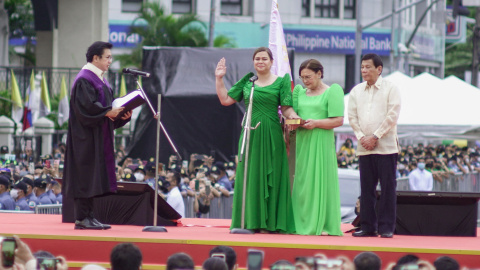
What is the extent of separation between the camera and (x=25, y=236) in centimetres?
903

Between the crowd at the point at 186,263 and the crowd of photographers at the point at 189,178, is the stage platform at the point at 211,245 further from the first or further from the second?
the crowd of photographers at the point at 189,178

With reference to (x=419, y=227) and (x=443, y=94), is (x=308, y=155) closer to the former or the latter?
(x=419, y=227)

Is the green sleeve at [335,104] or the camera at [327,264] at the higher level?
the green sleeve at [335,104]

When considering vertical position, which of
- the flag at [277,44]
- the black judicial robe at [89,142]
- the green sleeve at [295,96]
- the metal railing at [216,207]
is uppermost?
the flag at [277,44]

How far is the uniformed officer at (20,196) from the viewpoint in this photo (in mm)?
14430

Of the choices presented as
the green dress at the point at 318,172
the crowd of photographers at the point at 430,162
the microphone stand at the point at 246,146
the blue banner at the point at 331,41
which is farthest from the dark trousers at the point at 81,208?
the blue banner at the point at 331,41

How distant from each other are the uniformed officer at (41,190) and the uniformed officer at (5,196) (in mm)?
530

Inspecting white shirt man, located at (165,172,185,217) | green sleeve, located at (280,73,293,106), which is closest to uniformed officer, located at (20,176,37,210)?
white shirt man, located at (165,172,185,217)

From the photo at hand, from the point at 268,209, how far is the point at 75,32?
20377mm

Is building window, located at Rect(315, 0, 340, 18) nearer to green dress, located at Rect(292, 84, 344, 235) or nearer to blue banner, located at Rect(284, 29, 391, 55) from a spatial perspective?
blue banner, located at Rect(284, 29, 391, 55)

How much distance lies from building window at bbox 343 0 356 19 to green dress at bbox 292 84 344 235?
4041cm

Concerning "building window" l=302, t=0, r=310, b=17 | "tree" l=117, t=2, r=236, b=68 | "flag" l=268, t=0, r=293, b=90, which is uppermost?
"building window" l=302, t=0, r=310, b=17

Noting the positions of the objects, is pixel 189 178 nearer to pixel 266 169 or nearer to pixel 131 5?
pixel 266 169

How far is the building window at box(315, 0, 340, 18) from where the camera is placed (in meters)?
49.4
